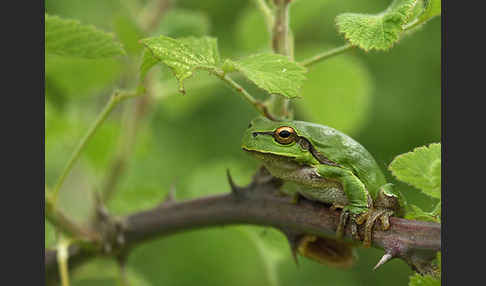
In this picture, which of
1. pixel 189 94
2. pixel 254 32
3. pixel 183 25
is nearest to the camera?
pixel 183 25

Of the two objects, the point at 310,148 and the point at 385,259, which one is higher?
the point at 310,148

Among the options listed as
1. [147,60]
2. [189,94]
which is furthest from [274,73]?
[189,94]

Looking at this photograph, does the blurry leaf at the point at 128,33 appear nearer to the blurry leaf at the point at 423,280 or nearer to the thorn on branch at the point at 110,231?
the thorn on branch at the point at 110,231

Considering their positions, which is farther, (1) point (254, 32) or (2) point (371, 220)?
(1) point (254, 32)

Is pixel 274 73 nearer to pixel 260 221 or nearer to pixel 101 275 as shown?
pixel 260 221

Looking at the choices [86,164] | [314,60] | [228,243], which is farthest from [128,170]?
[314,60]

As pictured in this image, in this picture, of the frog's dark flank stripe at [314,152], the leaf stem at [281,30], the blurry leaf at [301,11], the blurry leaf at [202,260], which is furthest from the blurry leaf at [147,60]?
the blurry leaf at [301,11]

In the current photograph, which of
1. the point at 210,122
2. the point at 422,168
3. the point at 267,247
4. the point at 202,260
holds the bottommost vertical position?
the point at 202,260
